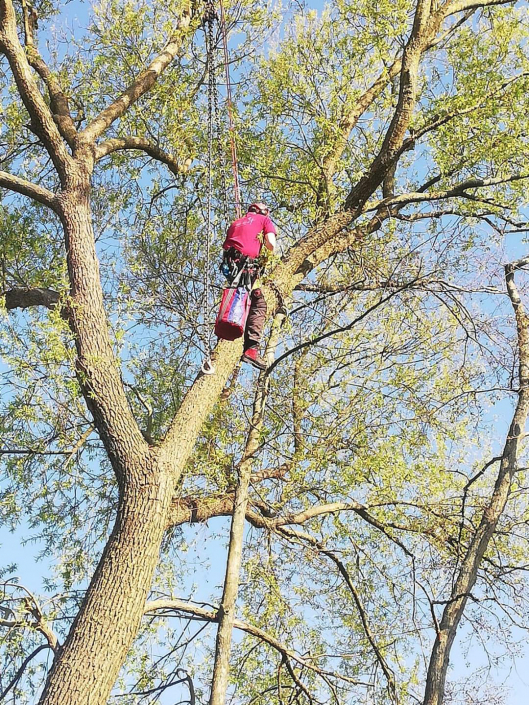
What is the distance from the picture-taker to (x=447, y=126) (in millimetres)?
6797

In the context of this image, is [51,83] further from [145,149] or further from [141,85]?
[145,149]

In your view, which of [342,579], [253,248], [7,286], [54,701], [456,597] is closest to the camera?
[54,701]

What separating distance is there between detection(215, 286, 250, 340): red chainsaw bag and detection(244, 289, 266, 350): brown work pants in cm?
18

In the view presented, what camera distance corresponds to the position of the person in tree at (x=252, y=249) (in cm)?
562

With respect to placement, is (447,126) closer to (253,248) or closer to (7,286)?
(253,248)

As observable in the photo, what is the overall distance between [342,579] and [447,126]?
4.55m

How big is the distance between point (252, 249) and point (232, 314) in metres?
0.58

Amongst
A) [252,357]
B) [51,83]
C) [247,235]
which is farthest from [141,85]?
[252,357]

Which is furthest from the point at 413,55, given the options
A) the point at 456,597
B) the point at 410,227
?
the point at 456,597

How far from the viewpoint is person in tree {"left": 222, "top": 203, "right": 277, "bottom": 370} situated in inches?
221

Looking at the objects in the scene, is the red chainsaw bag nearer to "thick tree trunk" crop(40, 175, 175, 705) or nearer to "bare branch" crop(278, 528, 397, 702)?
"thick tree trunk" crop(40, 175, 175, 705)

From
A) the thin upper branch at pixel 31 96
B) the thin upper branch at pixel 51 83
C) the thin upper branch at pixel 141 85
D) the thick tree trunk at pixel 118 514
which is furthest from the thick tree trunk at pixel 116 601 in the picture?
the thin upper branch at pixel 51 83

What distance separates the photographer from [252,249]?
562 centimetres

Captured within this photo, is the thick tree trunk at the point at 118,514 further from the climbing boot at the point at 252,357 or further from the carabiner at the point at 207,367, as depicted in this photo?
the climbing boot at the point at 252,357
